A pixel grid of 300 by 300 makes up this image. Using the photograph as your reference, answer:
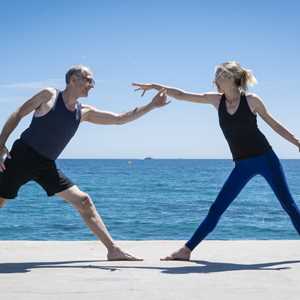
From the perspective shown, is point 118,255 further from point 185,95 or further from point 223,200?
point 185,95

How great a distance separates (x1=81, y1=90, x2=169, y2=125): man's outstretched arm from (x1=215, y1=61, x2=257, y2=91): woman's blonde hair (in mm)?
596

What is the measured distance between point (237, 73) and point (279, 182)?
3.65 ft

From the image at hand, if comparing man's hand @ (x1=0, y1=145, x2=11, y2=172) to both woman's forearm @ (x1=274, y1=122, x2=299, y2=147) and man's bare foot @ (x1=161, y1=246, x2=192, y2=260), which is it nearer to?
man's bare foot @ (x1=161, y1=246, x2=192, y2=260)

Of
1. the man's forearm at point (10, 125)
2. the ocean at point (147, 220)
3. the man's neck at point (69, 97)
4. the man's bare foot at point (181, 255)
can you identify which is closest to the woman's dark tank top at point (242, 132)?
the man's bare foot at point (181, 255)

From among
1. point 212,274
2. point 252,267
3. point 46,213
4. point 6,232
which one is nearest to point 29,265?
point 212,274

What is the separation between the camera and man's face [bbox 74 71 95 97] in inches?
221

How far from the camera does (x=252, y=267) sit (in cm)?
549

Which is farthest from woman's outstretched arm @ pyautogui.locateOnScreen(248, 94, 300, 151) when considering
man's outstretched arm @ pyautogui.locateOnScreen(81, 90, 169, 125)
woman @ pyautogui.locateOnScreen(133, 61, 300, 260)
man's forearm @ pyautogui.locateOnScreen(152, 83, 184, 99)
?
man's outstretched arm @ pyautogui.locateOnScreen(81, 90, 169, 125)

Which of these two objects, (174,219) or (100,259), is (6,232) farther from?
(100,259)

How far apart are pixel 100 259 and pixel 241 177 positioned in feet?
5.28

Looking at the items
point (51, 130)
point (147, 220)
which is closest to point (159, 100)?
point (51, 130)

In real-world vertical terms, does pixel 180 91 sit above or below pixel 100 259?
above

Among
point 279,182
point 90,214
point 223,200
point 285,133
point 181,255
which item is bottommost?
point 181,255

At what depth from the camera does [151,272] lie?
5215 millimetres
